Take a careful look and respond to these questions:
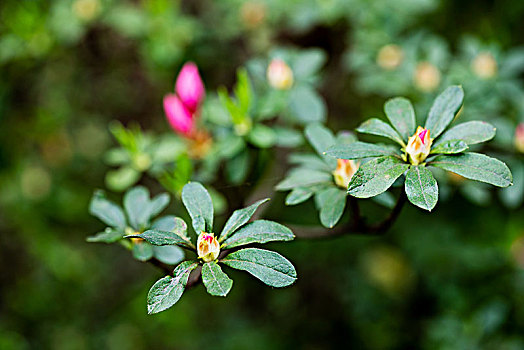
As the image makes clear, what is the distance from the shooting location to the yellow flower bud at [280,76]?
1081mm

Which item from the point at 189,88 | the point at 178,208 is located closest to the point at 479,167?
the point at 189,88

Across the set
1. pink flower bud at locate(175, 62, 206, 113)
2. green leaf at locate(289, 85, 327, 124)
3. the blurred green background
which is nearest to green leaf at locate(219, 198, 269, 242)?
green leaf at locate(289, 85, 327, 124)

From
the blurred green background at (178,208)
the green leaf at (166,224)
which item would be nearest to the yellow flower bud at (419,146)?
the green leaf at (166,224)

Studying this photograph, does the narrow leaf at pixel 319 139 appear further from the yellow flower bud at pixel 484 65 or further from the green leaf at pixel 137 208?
the yellow flower bud at pixel 484 65

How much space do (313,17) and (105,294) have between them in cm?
131

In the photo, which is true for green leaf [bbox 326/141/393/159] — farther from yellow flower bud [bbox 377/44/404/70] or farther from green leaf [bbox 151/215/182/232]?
yellow flower bud [bbox 377/44/404/70]

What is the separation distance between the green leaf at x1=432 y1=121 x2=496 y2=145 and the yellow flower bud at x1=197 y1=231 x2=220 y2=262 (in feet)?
1.02

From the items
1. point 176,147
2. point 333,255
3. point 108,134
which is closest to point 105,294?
point 108,134

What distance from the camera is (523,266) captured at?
1.40 meters

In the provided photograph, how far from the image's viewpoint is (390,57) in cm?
133

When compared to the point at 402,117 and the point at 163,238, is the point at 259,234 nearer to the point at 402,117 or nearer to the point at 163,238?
the point at 163,238

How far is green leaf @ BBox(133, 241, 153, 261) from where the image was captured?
26.2 inches

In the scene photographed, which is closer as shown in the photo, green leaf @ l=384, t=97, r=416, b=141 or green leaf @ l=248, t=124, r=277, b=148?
green leaf @ l=384, t=97, r=416, b=141

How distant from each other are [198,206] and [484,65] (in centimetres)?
89
